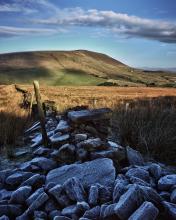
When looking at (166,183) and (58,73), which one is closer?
(166,183)

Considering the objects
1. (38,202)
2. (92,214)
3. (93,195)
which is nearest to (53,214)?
(38,202)

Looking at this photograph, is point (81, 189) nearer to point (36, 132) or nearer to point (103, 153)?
point (103, 153)

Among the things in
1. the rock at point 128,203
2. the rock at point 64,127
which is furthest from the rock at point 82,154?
the rock at point 128,203

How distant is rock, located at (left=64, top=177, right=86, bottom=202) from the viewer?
5.26 metres

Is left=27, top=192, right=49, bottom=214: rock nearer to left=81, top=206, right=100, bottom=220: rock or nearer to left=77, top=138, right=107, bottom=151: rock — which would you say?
left=81, top=206, right=100, bottom=220: rock

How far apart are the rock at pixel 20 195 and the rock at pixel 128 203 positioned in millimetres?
1552

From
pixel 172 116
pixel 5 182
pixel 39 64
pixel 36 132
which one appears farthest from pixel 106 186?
pixel 39 64

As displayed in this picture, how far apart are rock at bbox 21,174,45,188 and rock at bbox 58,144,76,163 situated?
859 millimetres

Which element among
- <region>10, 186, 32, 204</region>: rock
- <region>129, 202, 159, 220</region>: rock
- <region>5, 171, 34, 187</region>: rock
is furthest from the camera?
<region>5, 171, 34, 187</region>: rock

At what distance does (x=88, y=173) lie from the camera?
603 centimetres

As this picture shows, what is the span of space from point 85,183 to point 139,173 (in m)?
0.72

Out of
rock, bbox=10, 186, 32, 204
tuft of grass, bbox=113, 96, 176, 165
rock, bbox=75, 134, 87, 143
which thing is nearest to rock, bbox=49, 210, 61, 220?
rock, bbox=10, 186, 32, 204

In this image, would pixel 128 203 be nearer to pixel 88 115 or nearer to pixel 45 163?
pixel 45 163

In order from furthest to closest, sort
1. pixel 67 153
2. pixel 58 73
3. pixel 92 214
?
1. pixel 58 73
2. pixel 67 153
3. pixel 92 214
